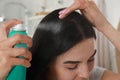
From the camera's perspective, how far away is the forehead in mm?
774

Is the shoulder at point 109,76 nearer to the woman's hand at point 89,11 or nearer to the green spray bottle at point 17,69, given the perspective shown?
the woman's hand at point 89,11

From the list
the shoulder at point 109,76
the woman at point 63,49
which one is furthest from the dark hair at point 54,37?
the shoulder at point 109,76

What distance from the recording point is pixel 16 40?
58 centimetres

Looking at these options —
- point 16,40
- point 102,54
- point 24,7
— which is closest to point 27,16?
point 24,7

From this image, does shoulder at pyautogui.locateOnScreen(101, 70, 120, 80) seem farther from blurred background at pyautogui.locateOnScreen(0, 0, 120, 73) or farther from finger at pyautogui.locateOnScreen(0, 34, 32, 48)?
finger at pyautogui.locateOnScreen(0, 34, 32, 48)

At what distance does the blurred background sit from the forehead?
24.0 inches

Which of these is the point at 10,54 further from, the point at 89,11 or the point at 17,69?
the point at 89,11

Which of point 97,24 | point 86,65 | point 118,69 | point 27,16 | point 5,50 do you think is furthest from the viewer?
point 27,16

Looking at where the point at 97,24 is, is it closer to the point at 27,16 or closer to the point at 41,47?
the point at 41,47

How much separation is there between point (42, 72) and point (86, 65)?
19 cm

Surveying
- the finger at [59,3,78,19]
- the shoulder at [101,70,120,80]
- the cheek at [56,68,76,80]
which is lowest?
the shoulder at [101,70,120,80]

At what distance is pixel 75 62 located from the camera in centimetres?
76

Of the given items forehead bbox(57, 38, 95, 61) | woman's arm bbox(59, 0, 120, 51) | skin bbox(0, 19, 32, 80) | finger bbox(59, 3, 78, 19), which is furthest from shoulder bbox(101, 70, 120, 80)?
skin bbox(0, 19, 32, 80)

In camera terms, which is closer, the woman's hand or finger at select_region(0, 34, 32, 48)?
finger at select_region(0, 34, 32, 48)
